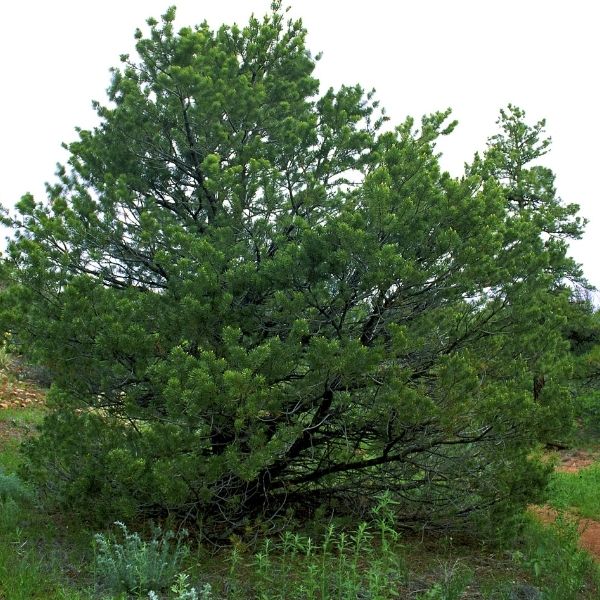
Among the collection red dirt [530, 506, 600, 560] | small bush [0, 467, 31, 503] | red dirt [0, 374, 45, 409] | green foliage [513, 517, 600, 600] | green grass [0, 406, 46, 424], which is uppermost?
red dirt [0, 374, 45, 409]

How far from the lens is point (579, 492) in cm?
980

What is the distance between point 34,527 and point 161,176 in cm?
334

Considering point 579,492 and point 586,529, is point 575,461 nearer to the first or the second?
point 579,492

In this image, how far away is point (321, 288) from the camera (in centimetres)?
506

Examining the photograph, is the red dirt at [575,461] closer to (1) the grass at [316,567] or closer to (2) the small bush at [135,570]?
(1) the grass at [316,567]

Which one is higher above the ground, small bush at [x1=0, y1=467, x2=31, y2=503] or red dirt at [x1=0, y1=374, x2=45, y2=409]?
red dirt at [x1=0, y1=374, x2=45, y2=409]

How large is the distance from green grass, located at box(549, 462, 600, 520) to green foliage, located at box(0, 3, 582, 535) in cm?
342

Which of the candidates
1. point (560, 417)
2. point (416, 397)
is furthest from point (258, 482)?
point (560, 417)

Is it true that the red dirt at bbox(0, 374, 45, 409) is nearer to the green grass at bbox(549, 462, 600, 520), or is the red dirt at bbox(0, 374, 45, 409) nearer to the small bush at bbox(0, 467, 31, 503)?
the small bush at bbox(0, 467, 31, 503)

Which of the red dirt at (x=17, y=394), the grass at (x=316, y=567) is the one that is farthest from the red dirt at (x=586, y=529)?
the red dirt at (x=17, y=394)

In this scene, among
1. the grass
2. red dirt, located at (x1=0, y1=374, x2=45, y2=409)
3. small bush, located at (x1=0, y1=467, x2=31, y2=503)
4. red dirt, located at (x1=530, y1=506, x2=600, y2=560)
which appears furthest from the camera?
red dirt, located at (x1=0, y1=374, x2=45, y2=409)

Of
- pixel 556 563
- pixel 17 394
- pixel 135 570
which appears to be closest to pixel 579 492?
pixel 556 563

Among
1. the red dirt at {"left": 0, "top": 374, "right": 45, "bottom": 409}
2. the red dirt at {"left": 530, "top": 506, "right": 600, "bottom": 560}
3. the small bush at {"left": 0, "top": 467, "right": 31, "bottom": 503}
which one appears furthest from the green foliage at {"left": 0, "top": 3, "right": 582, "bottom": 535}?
the red dirt at {"left": 0, "top": 374, "right": 45, "bottom": 409}

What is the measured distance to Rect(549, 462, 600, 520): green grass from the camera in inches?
348
